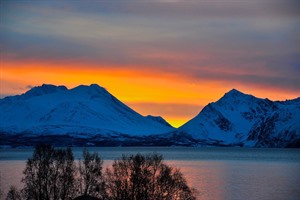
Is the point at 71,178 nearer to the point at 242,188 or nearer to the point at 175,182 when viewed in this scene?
the point at 175,182

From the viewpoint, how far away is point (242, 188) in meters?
127

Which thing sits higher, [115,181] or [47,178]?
[47,178]

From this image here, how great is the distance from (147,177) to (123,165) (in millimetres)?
4241

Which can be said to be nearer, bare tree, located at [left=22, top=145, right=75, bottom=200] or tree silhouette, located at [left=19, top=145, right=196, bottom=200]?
tree silhouette, located at [left=19, top=145, right=196, bottom=200]

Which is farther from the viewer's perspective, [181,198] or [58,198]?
[58,198]

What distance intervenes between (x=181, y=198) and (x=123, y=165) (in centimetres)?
750

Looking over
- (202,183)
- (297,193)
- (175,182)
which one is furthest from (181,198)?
(202,183)

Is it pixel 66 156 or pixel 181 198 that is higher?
pixel 66 156

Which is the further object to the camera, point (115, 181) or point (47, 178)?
point (47, 178)

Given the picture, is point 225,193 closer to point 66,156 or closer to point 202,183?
point 202,183

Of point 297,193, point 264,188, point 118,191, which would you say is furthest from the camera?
point 264,188

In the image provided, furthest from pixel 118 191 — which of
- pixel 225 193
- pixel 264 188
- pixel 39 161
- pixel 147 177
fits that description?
pixel 264 188

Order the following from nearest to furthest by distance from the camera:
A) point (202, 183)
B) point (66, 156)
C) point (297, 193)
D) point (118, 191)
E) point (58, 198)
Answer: point (118, 191), point (58, 198), point (66, 156), point (297, 193), point (202, 183)

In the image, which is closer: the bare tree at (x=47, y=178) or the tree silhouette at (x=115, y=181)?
the tree silhouette at (x=115, y=181)
